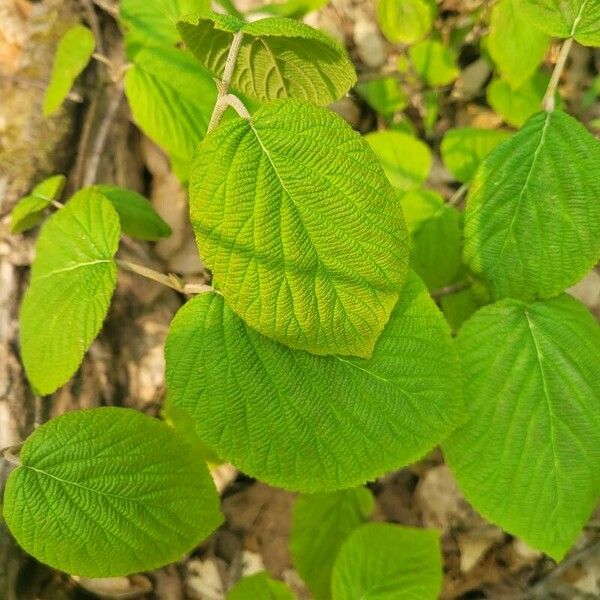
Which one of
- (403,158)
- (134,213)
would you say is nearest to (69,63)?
(134,213)

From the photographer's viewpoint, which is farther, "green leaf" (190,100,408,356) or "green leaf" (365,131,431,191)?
"green leaf" (365,131,431,191)

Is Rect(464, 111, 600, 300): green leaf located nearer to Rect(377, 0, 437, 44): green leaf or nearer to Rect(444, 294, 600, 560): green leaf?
Rect(444, 294, 600, 560): green leaf

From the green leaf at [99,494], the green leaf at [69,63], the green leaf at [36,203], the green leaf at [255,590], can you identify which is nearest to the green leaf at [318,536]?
the green leaf at [255,590]

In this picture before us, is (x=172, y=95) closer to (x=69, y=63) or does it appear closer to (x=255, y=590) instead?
(x=69, y=63)

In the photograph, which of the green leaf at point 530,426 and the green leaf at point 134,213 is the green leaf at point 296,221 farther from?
the green leaf at point 134,213

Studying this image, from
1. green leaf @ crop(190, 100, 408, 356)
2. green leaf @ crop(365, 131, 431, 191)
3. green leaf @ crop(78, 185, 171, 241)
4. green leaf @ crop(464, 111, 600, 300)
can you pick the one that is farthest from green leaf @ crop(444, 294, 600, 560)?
green leaf @ crop(78, 185, 171, 241)

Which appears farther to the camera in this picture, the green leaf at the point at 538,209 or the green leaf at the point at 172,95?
the green leaf at the point at 172,95
